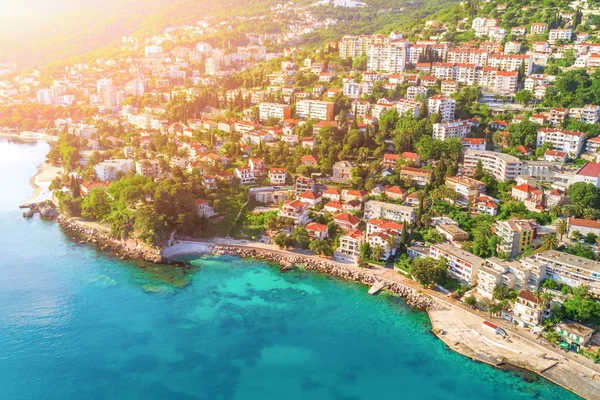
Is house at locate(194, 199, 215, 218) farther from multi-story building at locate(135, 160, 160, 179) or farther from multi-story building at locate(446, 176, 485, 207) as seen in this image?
multi-story building at locate(446, 176, 485, 207)

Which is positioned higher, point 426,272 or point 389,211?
point 389,211

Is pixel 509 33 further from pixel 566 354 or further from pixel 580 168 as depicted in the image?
pixel 566 354

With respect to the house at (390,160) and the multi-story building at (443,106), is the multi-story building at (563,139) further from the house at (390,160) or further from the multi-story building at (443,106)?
the house at (390,160)

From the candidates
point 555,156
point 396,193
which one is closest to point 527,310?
point 396,193

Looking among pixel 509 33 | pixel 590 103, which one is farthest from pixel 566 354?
pixel 509 33

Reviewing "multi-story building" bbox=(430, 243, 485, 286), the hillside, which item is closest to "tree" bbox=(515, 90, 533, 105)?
"multi-story building" bbox=(430, 243, 485, 286)

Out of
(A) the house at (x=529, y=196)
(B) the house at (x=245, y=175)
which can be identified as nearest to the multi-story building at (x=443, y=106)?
(A) the house at (x=529, y=196)

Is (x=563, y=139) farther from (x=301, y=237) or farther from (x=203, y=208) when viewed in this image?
(x=203, y=208)
